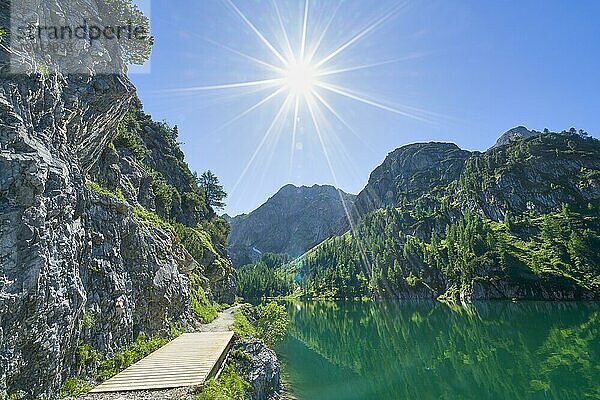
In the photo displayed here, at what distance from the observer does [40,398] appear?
1205cm

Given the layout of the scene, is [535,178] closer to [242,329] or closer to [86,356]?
[242,329]

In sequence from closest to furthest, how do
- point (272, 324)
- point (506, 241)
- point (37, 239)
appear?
point (37, 239), point (272, 324), point (506, 241)

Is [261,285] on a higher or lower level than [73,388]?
higher

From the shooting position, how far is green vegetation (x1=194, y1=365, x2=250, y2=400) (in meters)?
13.0

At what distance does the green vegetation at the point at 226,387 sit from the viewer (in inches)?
512

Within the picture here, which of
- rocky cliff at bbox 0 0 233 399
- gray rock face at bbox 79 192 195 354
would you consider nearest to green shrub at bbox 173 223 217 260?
rocky cliff at bbox 0 0 233 399

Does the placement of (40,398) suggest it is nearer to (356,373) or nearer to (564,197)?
(356,373)

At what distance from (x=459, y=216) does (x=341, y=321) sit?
125 meters

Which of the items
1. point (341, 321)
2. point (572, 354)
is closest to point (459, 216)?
point (341, 321)

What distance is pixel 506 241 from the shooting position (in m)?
141

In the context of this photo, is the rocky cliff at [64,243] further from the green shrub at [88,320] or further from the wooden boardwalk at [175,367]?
the wooden boardwalk at [175,367]

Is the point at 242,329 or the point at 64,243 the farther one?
the point at 242,329

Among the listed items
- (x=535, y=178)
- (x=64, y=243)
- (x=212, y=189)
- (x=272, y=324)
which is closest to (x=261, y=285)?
(x=212, y=189)

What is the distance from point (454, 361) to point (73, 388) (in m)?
41.8
